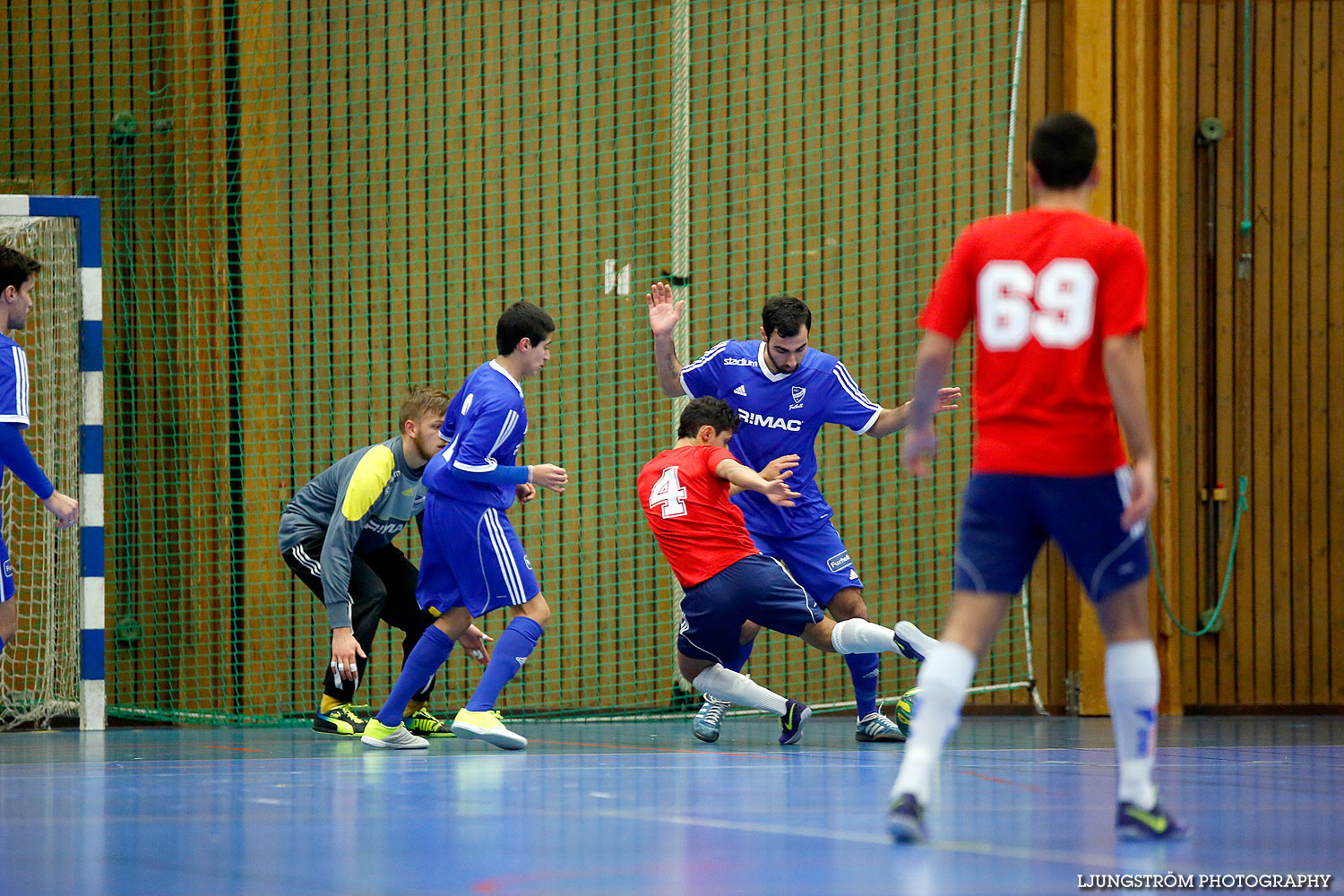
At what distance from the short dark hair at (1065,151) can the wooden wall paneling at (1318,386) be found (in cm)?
596

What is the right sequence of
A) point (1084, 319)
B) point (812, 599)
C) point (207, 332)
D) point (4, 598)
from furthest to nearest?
point (207, 332) < point (812, 599) < point (4, 598) < point (1084, 319)

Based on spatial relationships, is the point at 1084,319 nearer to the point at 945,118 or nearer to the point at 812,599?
the point at 812,599

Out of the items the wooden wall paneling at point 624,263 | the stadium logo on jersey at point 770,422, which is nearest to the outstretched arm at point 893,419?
the stadium logo on jersey at point 770,422

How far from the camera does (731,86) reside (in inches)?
338

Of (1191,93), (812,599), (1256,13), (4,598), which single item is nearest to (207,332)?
(4,598)

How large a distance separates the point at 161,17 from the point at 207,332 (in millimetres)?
1885

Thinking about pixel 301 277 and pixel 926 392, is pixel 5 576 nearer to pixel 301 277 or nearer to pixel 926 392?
pixel 301 277

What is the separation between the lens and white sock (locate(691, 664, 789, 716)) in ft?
20.4

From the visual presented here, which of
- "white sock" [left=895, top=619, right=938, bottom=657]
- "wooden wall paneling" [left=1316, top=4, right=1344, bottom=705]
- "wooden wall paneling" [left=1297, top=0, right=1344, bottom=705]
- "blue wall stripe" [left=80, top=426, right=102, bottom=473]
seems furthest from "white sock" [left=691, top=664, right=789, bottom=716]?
"wooden wall paneling" [left=1316, top=4, right=1344, bottom=705]

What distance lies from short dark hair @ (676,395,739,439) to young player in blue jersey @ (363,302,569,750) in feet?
2.23

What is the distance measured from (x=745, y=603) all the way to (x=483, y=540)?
1119 mm

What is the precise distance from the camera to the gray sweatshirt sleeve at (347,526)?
6383mm

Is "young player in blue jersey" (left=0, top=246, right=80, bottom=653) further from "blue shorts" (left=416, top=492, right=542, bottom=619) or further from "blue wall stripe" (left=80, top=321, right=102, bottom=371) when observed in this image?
"blue wall stripe" (left=80, top=321, right=102, bottom=371)

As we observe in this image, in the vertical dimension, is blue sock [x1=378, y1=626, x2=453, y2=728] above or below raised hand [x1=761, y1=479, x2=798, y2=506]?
below
